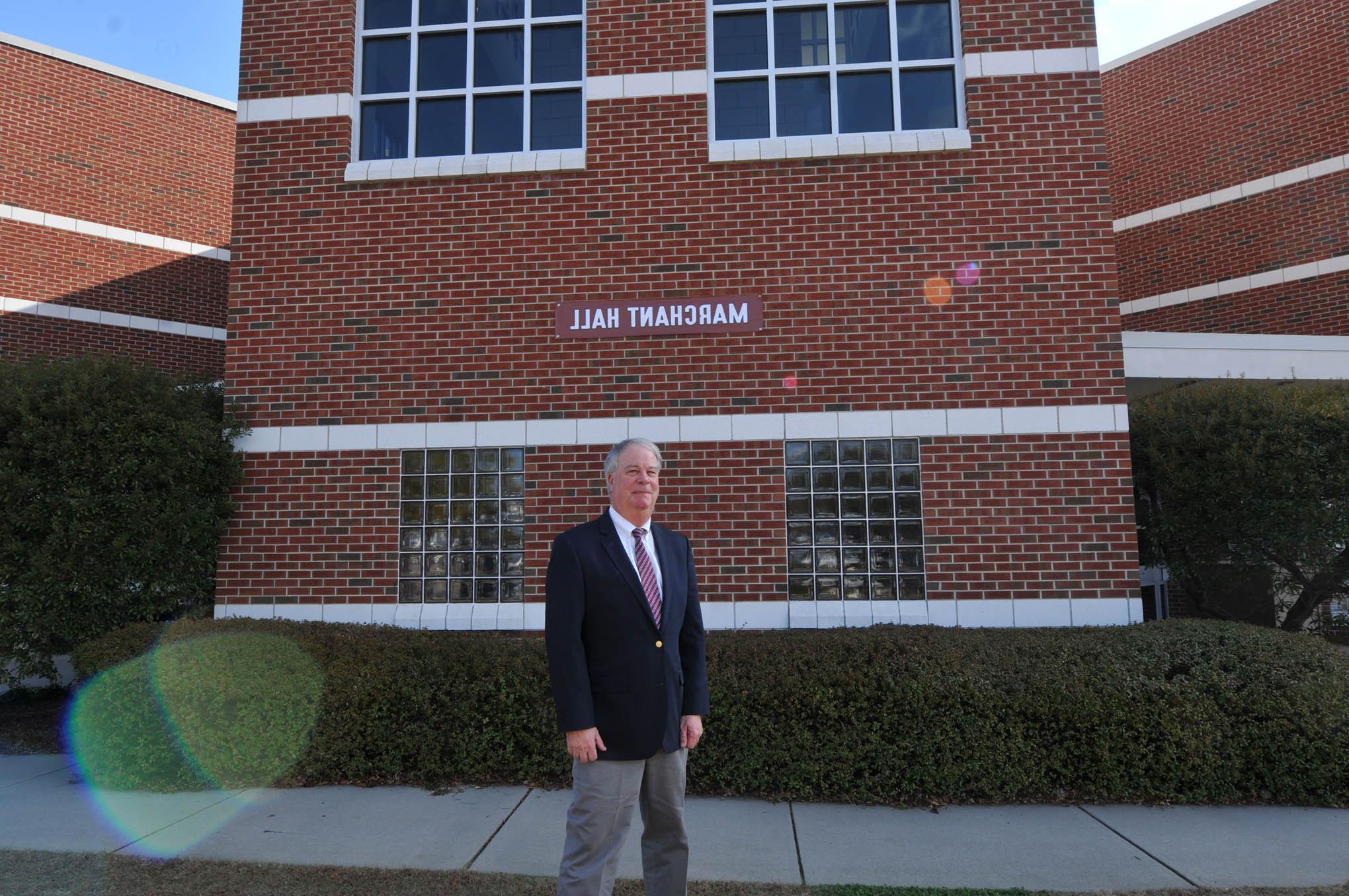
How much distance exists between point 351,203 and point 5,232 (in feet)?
34.2

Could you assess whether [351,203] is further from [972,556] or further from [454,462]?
[972,556]

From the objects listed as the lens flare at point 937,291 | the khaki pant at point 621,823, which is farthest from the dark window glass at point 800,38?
the khaki pant at point 621,823

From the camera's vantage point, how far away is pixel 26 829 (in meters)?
4.83

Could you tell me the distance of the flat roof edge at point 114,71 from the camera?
1477 cm

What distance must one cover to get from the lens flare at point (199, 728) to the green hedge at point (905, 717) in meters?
0.02

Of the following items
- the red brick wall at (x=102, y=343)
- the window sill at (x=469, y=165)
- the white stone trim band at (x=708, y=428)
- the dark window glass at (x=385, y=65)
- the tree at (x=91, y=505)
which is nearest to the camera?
the tree at (x=91, y=505)

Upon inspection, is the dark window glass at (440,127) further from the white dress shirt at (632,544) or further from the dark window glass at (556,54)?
the white dress shirt at (632,544)

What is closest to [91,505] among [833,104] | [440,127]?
[440,127]

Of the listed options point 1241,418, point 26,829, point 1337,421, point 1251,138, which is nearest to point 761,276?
point 1241,418

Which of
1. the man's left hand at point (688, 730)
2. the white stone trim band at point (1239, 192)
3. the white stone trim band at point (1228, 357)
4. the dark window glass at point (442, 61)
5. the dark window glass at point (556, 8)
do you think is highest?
the white stone trim band at point (1239, 192)

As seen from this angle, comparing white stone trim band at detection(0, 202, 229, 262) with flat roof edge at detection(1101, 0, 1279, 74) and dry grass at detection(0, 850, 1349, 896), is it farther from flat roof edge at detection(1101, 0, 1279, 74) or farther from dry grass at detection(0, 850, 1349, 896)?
flat roof edge at detection(1101, 0, 1279, 74)

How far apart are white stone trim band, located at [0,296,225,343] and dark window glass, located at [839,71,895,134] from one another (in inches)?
527

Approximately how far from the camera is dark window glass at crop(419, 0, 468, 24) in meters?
8.20

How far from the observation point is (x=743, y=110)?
309 inches
